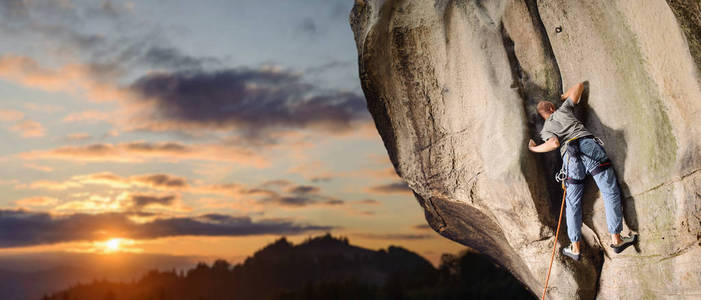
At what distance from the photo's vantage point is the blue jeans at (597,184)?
6914mm

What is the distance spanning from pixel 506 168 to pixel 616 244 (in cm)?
173

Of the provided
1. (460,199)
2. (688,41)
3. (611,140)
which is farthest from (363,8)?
(688,41)

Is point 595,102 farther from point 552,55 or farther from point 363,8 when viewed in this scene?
point 363,8

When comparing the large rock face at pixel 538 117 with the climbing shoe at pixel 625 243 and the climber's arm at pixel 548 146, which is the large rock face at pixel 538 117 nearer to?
the climbing shoe at pixel 625 243

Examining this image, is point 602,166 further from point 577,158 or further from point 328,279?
point 328,279

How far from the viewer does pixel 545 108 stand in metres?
7.60

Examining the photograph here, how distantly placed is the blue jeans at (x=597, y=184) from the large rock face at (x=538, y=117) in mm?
177

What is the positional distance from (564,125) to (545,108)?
1.64ft

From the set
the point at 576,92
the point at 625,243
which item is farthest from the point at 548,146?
the point at 625,243

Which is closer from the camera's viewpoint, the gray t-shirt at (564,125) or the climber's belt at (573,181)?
the gray t-shirt at (564,125)

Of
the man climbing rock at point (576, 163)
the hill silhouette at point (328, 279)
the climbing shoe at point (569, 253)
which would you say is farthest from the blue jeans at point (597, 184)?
the hill silhouette at point (328, 279)

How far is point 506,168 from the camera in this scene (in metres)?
7.73

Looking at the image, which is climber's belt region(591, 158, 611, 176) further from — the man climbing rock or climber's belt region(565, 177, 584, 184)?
climber's belt region(565, 177, 584, 184)

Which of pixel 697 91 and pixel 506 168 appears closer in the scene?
pixel 697 91
